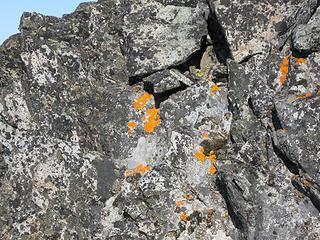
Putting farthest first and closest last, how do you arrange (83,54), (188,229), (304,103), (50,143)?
(83,54), (50,143), (188,229), (304,103)

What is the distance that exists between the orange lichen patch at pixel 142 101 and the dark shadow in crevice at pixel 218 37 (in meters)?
2.25

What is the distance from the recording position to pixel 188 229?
1159 cm

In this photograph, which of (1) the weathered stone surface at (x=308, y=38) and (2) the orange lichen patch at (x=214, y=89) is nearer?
(1) the weathered stone surface at (x=308, y=38)

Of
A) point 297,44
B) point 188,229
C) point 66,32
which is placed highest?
point 66,32

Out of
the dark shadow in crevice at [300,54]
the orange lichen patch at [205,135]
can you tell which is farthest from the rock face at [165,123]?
the dark shadow in crevice at [300,54]

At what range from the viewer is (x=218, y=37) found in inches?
533

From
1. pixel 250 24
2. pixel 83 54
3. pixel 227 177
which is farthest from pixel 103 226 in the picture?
pixel 250 24

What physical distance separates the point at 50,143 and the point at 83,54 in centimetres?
269

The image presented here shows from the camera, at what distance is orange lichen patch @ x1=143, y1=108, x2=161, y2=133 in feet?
41.9

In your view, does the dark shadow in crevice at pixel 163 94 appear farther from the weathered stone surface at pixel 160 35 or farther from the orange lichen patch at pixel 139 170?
the orange lichen patch at pixel 139 170

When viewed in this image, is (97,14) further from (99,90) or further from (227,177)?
(227,177)

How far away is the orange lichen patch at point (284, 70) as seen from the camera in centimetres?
1175

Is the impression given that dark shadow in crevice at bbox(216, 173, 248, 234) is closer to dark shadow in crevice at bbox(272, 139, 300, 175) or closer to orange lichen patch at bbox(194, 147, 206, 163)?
orange lichen patch at bbox(194, 147, 206, 163)

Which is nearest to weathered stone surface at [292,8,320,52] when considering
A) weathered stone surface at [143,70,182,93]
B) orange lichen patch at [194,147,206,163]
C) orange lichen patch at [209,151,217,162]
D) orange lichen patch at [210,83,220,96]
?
orange lichen patch at [210,83,220,96]
